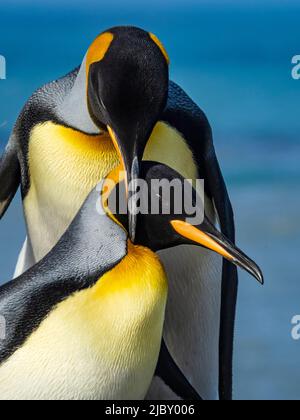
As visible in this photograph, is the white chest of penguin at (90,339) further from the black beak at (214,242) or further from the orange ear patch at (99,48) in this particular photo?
the orange ear patch at (99,48)

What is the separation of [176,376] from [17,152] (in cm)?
67

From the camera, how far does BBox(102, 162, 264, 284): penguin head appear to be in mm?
2303

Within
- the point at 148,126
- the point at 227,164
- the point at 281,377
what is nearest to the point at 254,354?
the point at 281,377

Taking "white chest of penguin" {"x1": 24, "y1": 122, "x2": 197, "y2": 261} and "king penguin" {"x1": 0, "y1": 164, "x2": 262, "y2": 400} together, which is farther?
"white chest of penguin" {"x1": 24, "y1": 122, "x2": 197, "y2": 261}

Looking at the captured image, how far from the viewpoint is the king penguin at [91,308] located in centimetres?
229

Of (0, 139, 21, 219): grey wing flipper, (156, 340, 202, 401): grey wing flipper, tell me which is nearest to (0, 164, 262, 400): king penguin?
(156, 340, 202, 401): grey wing flipper

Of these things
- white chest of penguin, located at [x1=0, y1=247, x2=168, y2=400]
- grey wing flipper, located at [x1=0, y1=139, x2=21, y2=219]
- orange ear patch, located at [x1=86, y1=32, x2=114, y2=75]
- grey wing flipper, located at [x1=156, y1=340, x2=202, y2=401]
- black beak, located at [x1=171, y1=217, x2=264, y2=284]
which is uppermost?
orange ear patch, located at [x1=86, y1=32, x2=114, y2=75]

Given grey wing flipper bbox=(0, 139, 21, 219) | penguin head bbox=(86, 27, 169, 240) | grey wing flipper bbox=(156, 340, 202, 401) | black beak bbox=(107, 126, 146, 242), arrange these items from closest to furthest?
black beak bbox=(107, 126, 146, 242) < penguin head bbox=(86, 27, 169, 240) < grey wing flipper bbox=(156, 340, 202, 401) < grey wing flipper bbox=(0, 139, 21, 219)

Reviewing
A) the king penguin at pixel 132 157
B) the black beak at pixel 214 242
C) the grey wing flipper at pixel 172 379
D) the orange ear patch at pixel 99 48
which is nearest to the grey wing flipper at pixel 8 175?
the king penguin at pixel 132 157

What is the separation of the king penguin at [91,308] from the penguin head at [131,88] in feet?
0.49

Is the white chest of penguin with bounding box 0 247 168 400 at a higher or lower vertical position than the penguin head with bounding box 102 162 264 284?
lower

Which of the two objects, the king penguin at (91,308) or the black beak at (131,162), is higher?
the black beak at (131,162)

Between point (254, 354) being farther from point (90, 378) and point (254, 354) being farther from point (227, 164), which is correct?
point (227, 164)

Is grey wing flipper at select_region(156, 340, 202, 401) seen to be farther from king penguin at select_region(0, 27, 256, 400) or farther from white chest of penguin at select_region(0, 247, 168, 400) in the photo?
white chest of penguin at select_region(0, 247, 168, 400)
